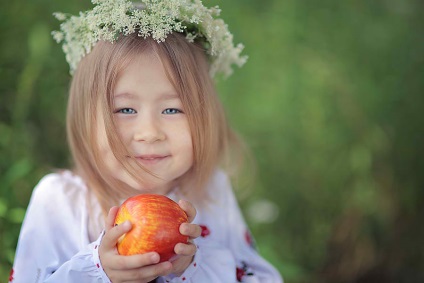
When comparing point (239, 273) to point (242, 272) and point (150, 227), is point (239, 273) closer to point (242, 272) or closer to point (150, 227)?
point (242, 272)

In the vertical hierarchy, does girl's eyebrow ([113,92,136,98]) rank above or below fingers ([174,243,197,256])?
above

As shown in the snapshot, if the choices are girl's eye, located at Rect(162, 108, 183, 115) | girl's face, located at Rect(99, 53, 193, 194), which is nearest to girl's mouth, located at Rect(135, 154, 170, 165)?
girl's face, located at Rect(99, 53, 193, 194)

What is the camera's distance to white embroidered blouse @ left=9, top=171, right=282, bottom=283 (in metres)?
1.55

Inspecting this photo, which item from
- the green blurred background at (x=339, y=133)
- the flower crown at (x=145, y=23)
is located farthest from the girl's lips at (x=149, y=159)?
the green blurred background at (x=339, y=133)

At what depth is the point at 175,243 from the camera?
1325mm

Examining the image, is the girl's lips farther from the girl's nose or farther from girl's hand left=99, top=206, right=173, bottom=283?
girl's hand left=99, top=206, right=173, bottom=283

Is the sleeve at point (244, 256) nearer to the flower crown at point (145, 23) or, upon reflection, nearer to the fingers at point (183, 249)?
the fingers at point (183, 249)

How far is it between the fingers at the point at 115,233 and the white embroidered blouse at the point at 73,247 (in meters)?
0.15

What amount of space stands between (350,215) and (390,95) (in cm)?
69

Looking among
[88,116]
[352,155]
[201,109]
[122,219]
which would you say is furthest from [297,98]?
[122,219]

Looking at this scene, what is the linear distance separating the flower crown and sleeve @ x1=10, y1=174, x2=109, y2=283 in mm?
456

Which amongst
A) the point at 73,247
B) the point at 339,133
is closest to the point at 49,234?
the point at 73,247

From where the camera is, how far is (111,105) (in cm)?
150

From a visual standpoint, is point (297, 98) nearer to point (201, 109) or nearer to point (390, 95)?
point (390, 95)
